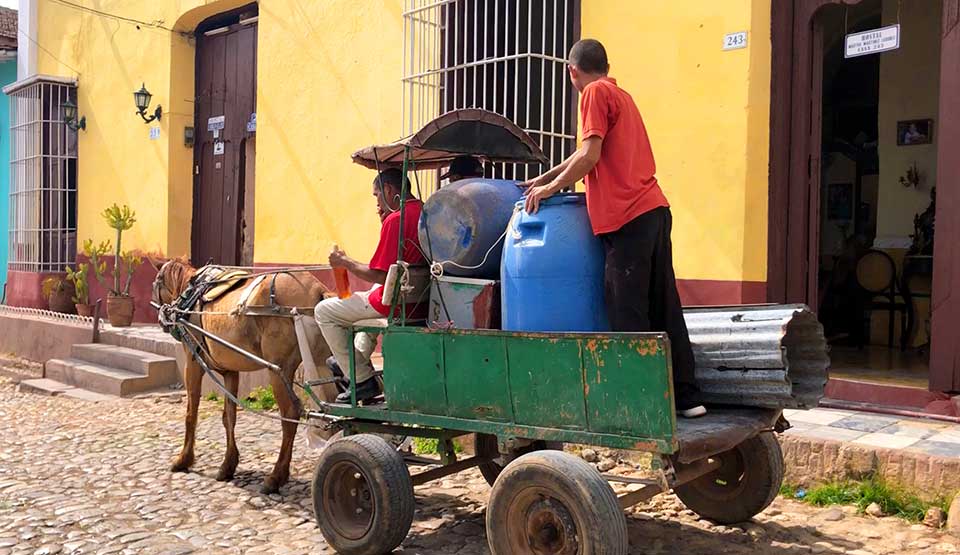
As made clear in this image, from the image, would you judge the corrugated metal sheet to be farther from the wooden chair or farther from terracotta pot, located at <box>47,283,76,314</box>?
terracotta pot, located at <box>47,283,76,314</box>

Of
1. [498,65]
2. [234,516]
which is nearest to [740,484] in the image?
[234,516]

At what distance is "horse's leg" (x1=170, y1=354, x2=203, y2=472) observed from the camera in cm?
591

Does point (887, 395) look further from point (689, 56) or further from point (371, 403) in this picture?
point (371, 403)

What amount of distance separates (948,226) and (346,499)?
4.10m

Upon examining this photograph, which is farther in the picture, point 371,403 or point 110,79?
point 110,79

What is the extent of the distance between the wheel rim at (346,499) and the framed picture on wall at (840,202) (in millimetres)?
7757

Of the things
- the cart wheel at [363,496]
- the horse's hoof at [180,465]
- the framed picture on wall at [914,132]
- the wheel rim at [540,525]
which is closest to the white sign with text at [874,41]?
the framed picture on wall at [914,132]

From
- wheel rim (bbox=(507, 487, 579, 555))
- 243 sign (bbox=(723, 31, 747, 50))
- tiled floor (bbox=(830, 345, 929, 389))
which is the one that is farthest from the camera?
tiled floor (bbox=(830, 345, 929, 389))

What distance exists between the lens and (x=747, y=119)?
6.09 metres

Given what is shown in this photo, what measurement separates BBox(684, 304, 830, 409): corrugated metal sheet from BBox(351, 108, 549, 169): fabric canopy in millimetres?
1293

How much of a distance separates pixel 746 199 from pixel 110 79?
10663mm

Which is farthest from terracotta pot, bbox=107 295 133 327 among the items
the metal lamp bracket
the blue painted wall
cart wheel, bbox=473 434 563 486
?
cart wheel, bbox=473 434 563 486

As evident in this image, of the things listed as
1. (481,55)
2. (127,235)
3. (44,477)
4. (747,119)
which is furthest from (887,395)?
(127,235)

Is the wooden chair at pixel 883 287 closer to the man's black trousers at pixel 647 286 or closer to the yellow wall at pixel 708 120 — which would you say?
the yellow wall at pixel 708 120
